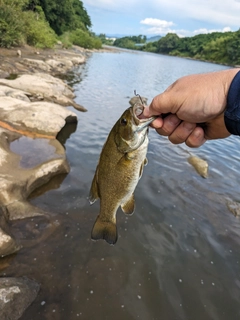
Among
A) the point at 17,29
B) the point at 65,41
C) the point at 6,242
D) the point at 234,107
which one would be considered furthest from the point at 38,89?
the point at 65,41

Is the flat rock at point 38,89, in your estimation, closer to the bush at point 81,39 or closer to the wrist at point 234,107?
the wrist at point 234,107

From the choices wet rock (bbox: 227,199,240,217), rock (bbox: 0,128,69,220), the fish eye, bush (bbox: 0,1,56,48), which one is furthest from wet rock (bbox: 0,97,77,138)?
bush (bbox: 0,1,56,48)

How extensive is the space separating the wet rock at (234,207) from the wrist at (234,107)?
16.7ft

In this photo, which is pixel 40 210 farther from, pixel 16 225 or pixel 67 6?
pixel 67 6

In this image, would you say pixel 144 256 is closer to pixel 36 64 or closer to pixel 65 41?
pixel 36 64

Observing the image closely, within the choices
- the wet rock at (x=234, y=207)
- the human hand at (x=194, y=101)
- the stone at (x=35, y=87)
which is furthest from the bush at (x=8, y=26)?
the human hand at (x=194, y=101)

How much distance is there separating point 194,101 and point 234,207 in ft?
18.0

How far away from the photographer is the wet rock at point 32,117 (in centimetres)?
859

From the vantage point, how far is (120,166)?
8.50 ft

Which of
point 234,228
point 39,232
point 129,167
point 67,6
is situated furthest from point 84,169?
point 67,6

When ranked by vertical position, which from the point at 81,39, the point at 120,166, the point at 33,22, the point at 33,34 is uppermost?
the point at 120,166

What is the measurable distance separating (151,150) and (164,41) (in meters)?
160

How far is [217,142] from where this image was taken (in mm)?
13172

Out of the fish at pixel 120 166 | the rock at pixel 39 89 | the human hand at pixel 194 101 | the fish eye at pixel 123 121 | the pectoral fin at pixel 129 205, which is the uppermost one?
the human hand at pixel 194 101
